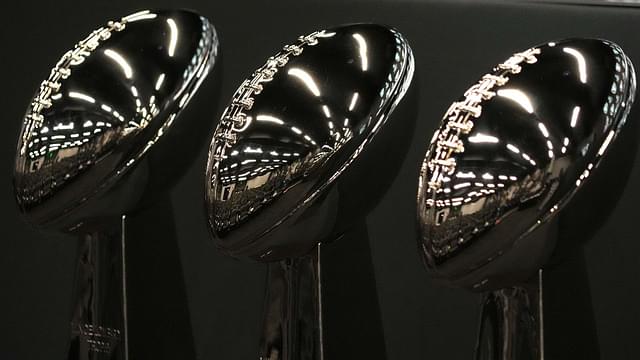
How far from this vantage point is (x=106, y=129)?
894 millimetres

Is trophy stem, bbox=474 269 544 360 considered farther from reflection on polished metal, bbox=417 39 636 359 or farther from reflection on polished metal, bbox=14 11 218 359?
reflection on polished metal, bbox=14 11 218 359

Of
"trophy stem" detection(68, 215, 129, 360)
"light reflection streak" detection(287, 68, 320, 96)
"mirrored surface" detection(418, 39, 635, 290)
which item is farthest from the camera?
"trophy stem" detection(68, 215, 129, 360)

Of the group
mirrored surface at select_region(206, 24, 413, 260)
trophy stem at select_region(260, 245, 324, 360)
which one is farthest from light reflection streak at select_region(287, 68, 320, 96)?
trophy stem at select_region(260, 245, 324, 360)

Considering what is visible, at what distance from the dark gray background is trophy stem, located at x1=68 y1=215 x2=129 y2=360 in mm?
87

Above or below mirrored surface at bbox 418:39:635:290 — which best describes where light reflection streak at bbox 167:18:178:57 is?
above

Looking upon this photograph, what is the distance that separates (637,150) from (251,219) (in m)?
0.24

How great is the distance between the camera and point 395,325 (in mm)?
932

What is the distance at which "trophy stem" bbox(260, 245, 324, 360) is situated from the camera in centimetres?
87

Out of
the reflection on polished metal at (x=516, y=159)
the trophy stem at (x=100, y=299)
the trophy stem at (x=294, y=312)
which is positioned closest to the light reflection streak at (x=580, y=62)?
the reflection on polished metal at (x=516, y=159)

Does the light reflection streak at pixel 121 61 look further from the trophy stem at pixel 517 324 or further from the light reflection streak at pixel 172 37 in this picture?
the trophy stem at pixel 517 324

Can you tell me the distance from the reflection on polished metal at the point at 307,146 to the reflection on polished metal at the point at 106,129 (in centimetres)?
7

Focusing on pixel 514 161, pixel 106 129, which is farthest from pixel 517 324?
pixel 106 129

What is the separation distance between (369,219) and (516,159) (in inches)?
8.7

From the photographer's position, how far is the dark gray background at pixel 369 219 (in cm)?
83
